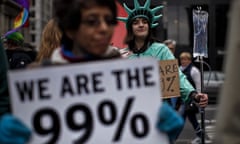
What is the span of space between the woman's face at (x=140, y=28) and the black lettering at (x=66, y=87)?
8.66ft

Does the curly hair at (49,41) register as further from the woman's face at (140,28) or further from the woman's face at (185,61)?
the woman's face at (185,61)

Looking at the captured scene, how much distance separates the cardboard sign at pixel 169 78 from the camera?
5.56 metres

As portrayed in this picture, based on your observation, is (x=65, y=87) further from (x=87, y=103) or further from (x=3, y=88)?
(x=3, y=88)

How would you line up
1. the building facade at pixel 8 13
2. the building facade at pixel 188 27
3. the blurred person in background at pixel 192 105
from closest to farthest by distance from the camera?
the blurred person in background at pixel 192 105 → the building facade at pixel 188 27 → the building facade at pixel 8 13

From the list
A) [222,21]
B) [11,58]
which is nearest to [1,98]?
[11,58]

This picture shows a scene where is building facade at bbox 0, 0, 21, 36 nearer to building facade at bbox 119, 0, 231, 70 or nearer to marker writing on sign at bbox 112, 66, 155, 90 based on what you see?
building facade at bbox 119, 0, 231, 70

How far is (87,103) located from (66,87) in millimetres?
103

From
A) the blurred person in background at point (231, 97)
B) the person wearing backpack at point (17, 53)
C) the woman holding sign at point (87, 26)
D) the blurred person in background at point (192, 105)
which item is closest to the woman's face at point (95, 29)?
the woman holding sign at point (87, 26)

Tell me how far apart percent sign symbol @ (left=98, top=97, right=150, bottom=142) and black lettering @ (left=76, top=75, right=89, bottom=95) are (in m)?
0.09

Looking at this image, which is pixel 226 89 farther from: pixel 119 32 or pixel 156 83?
pixel 119 32

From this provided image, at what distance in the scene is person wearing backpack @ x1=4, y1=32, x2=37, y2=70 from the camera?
20.0ft

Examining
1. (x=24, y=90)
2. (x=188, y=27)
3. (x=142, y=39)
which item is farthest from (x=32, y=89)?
(x=188, y=27)

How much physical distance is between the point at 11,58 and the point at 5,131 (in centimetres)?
403

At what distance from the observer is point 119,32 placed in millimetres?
6777
